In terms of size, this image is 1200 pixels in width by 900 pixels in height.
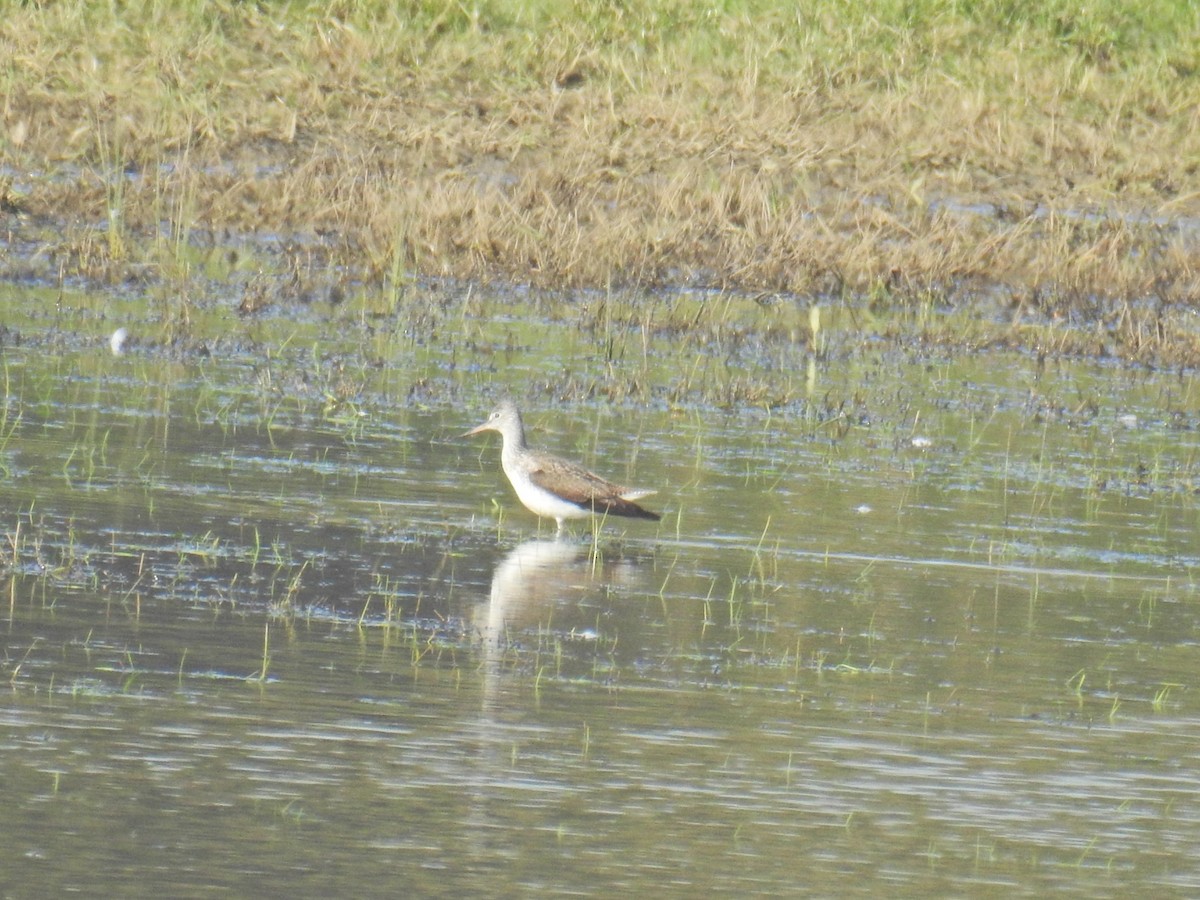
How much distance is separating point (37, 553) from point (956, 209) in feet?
34.7

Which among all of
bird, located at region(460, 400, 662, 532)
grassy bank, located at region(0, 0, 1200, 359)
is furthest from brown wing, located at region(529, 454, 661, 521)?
grassy bank, located at region(0, 0, 1200, 359)

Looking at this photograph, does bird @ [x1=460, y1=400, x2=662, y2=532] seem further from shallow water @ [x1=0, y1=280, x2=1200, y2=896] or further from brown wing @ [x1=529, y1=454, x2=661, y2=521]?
shallow water @ [x1=0, y1=280, x2=1200, y2=896]

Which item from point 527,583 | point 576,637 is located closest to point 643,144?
point 527,583

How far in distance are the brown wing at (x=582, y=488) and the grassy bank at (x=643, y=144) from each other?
557 cm

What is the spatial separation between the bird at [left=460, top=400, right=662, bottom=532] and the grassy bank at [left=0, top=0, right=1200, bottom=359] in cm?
549

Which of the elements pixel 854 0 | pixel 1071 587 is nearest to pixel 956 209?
pixel 854 0

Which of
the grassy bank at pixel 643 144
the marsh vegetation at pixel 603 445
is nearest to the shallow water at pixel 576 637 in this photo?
the marsh vegetation at pixel 603 445

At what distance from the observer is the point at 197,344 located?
12.3m

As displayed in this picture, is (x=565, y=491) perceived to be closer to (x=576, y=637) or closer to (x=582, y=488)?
(x=582, y=488)

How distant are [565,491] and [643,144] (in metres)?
8.75

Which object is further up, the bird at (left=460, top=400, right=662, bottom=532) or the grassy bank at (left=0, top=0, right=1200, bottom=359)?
the grassy bank at (left=0, top=0, right=1200, bottom=359)

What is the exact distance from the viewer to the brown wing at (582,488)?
880cm

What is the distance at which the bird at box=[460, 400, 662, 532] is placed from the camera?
8.81m

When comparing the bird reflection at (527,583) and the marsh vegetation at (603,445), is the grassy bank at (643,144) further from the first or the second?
the bird reflection at (527,583)
